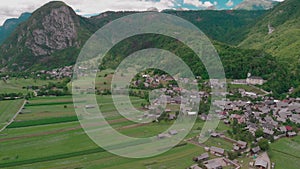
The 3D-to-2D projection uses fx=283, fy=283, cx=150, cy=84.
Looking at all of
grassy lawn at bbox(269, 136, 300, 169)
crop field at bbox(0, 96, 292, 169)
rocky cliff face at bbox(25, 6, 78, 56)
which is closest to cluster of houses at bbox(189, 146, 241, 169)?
crop field at bbox(0, 96, 292, 169)

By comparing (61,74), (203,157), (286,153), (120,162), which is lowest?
(120,162)

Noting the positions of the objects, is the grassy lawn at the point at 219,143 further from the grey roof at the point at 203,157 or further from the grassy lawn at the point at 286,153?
Result: the grassy lawn at the point at 286,153

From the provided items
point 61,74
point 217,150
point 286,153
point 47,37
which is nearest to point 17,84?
point 61,74

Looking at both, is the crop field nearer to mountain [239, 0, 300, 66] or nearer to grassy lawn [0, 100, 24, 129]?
grassy lawn [0, 100, 24, 129]

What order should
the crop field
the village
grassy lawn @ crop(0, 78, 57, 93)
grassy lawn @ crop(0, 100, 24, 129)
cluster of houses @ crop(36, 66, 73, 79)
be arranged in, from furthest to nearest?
cluster of houses @ crop(36, 66, 73, 79) < grassy lawn @ crop(0, 78, 57, 93) < grassy lawn @ crop(0, 100, 24, 129) < the village < the crop field

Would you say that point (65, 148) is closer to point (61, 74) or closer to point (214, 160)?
point (214, 160)

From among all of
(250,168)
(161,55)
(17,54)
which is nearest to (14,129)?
(250,168)

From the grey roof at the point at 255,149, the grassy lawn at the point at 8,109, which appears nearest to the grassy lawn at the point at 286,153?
the grey roof at the point at 255,149
